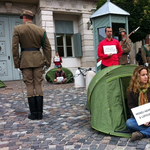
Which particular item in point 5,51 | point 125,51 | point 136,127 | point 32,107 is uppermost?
point 5,51

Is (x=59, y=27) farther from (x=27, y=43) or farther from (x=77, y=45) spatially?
(x=27, y=43)

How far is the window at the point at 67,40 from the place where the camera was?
1243cm

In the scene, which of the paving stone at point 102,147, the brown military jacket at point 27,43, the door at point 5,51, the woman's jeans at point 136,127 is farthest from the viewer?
the door at point 5,51

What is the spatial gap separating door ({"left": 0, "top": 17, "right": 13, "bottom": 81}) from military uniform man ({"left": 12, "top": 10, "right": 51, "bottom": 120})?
26.1 ft

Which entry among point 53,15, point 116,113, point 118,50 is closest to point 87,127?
point 116,113

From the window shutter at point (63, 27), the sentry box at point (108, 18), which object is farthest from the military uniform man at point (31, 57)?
the window shutter at point (63, 27)

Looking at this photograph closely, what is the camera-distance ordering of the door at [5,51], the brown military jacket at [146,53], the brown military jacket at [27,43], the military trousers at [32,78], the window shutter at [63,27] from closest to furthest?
the brown military jacket at [27,43] → the military trousers at [32,78] → the brown military jacket at [146,53] → the door at [5,51] → the window shutter at [63,27]

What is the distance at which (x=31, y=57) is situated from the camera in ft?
12.1

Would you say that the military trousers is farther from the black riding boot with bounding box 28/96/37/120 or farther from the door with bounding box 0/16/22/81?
the door with bounding box 0/16/22/81

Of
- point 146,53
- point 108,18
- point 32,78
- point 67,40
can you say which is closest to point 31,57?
point 32,78

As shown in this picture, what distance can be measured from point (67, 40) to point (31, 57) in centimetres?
941

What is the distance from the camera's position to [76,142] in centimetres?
277

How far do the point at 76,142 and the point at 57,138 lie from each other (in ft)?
1.04

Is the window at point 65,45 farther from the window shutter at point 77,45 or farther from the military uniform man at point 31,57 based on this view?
the military uniform man at point 31,57
